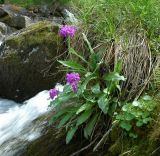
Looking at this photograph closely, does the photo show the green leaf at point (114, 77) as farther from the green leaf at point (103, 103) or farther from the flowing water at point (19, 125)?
the flowing water at point (19, 125)

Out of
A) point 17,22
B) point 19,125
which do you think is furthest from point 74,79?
point 17,22

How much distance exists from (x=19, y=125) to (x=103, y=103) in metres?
1.35

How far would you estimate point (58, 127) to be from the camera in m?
3.63

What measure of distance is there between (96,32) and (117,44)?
679 millimetres

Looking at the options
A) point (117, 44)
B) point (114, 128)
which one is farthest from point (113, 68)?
point (114, 128)

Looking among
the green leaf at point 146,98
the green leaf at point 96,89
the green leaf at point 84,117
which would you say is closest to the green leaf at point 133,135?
the green leaf at point 146,98

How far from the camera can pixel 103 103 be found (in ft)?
11.5

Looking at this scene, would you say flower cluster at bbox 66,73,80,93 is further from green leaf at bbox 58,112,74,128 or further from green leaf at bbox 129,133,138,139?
green leaf at bbox 129,133,138,139

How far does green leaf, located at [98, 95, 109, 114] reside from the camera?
349cm

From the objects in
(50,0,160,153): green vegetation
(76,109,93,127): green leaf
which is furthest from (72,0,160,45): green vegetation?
(76,109,93,127): green leaf

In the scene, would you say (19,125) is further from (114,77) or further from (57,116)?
(114,77)

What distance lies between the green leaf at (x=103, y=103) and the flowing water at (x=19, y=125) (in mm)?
532

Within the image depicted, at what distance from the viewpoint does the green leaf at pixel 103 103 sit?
3490 mm

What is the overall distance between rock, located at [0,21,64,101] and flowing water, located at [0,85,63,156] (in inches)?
10.8
